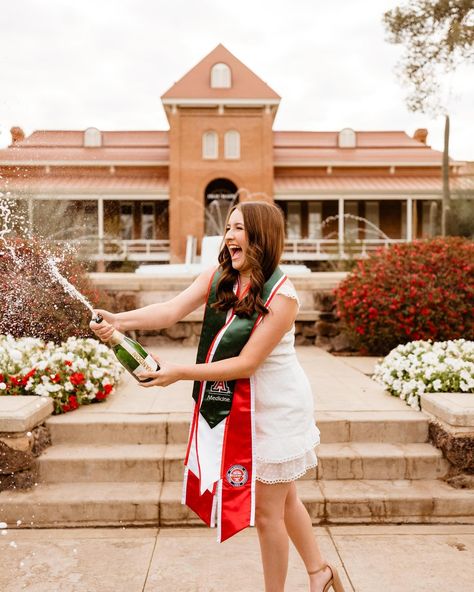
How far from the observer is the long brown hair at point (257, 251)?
2377 millimetres

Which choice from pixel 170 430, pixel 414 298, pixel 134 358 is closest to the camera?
pixel 134 358

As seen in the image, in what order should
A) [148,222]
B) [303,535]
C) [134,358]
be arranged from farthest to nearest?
[148,222] < [303,535] < [134,358]

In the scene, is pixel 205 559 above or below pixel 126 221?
below

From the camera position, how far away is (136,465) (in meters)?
3.99

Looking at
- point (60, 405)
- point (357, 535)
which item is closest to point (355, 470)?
point (357, 535)

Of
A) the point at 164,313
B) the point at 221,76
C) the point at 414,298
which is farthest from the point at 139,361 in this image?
the point at 221,76

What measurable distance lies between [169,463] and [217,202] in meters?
Answer: 25.4

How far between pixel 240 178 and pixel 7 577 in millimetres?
26315

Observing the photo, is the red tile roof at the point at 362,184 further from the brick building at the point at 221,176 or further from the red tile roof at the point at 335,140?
the red tile roof at the point at 335,140

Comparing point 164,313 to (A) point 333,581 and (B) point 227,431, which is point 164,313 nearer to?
(B) point 227,431

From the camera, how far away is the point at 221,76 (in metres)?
28.6

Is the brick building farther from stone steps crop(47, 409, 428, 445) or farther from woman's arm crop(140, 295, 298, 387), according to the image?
woman's arm crop(140, 295, 298, 387)

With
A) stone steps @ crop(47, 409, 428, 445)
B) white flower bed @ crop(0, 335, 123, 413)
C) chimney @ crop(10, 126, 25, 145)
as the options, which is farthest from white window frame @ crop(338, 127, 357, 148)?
stone steps @ crop(47, 409, 428, 445)

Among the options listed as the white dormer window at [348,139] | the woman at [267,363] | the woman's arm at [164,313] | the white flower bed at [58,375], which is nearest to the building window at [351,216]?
the white dormer window at [348,139]
